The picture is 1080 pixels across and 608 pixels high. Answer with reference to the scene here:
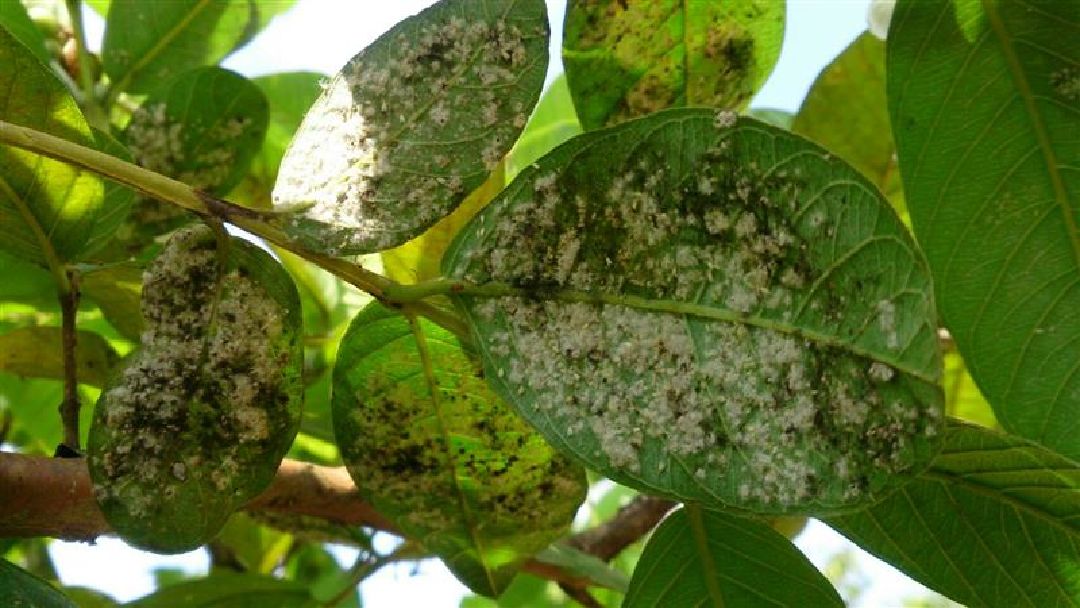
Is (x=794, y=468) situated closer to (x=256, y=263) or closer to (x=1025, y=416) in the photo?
(x=1025, y=416)

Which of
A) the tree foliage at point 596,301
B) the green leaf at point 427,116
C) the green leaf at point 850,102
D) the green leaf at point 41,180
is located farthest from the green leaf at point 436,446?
the green leaf at point 850,102

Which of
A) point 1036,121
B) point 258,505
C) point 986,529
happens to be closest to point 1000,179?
point 1036,121

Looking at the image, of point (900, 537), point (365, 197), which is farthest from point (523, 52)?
point (900, 537)

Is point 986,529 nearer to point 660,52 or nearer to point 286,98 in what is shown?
point 660,52

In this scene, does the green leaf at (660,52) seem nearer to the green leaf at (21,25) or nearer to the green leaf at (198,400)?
the green leaf at (198,400)

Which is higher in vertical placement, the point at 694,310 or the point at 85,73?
the point at 85,73

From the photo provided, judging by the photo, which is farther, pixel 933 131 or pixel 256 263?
pixel 933 131
